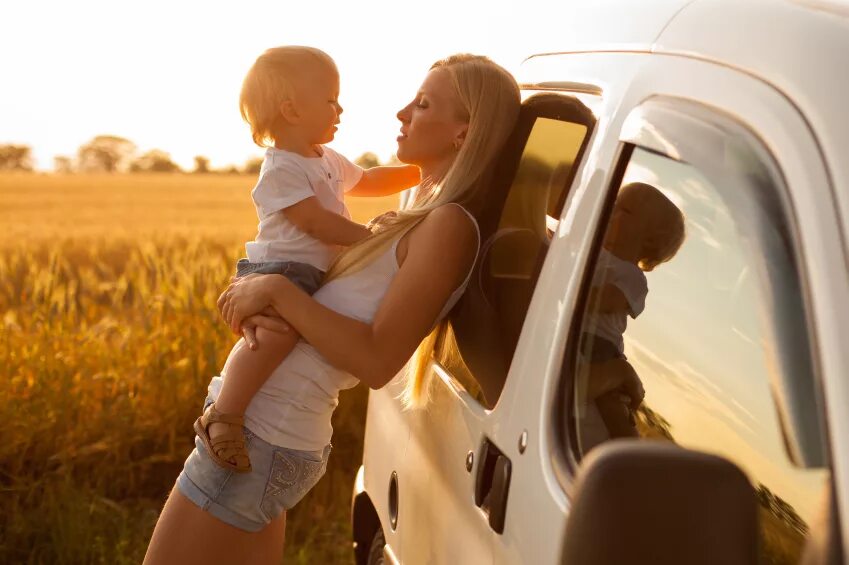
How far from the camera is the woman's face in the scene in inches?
107

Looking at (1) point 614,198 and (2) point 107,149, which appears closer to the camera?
(1) point 614,198

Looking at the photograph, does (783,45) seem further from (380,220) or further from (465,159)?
(380,220)

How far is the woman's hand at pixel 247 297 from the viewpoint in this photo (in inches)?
105

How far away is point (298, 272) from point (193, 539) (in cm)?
62

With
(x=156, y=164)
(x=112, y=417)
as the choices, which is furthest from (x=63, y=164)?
(x=112, y=417)

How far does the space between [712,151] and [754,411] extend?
1.03 ft

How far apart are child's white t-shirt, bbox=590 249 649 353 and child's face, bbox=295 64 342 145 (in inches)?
54.4

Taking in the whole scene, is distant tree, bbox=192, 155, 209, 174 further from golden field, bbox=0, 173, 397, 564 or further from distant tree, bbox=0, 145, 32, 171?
golden field, bbox=0, 173, 397, 564

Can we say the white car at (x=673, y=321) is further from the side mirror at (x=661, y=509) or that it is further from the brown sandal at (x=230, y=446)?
the brown sandal at (x=230, y=446)

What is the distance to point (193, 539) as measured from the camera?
266 cm

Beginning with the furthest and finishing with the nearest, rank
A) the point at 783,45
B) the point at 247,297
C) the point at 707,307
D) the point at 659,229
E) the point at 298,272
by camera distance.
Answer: the point at 298,272
the point at 247,297
the point at 659,229
the point at 707,307
the point at 783,45

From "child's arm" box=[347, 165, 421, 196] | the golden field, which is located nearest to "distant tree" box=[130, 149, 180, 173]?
the golden field

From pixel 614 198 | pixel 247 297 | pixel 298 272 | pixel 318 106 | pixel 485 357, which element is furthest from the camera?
pixel 318 106

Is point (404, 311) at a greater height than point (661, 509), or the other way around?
point (661, 509)
